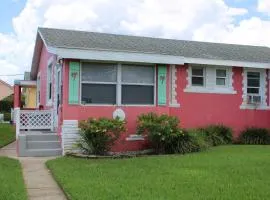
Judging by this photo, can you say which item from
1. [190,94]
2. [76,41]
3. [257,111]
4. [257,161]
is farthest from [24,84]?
[257,161]

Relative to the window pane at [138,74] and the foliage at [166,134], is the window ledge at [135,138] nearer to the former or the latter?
the foliage at [166,134]

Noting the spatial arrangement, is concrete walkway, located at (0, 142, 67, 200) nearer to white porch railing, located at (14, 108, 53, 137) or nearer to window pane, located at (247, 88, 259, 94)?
white porch railing, located at (14, 108, 53, 137)

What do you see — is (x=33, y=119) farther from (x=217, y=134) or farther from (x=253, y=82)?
(x=253, y=82)

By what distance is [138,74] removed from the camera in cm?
1567

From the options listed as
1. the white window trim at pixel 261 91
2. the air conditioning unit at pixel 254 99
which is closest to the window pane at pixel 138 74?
the white window trim at pixel 261 91

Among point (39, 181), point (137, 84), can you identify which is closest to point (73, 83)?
point (137, 84)

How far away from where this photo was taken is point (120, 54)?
15.0 m

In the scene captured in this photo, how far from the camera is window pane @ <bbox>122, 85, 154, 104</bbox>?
15.5 m

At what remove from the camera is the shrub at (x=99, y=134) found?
13.6 metres

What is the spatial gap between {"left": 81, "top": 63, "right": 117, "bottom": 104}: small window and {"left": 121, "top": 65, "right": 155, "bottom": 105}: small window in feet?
1.26

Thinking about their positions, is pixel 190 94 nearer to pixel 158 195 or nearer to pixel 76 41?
pixel 76 41

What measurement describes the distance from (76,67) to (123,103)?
201cm

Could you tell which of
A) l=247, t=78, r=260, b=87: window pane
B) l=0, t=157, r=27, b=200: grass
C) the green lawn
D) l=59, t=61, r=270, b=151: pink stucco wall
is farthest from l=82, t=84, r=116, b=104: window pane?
l=247, t=78, r=260, b=87: window pane

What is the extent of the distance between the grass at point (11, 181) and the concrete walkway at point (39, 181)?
0.14 metres
